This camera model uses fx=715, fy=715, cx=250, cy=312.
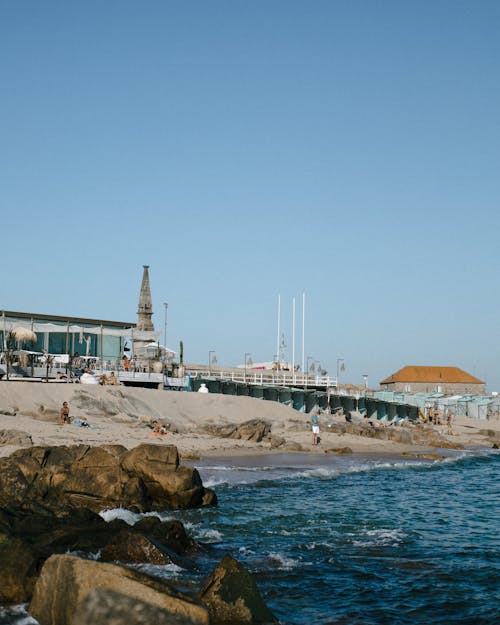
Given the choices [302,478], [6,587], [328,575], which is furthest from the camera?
[302,478]

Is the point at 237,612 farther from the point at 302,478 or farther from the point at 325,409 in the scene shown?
the point at 325,409

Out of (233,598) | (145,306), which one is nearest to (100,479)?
(233,598)

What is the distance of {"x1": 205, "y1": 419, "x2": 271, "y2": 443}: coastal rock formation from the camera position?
3897 centimetres

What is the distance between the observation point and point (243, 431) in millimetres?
39312

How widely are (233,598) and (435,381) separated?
13768 centimetres

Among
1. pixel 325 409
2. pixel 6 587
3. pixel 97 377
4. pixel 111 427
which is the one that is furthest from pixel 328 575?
pixel 325 409

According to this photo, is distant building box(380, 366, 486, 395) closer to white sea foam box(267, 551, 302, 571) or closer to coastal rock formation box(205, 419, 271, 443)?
coastal rock formation box(205, 419, 271, 443)

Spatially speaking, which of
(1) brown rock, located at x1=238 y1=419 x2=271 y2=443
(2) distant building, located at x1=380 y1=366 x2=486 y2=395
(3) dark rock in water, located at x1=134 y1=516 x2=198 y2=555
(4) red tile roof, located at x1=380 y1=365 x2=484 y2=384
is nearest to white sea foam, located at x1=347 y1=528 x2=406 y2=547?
(3) dark rock in water, located at x1=134 y1=516 x2=198 y2=555

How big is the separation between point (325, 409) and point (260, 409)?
1636 centimetres

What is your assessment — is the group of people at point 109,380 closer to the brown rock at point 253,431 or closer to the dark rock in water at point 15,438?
the brown rock at point 253,431

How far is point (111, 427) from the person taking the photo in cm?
3431

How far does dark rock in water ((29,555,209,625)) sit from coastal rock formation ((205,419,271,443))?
29.6 metres

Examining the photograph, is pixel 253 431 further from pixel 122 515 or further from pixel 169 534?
pixel 169 534

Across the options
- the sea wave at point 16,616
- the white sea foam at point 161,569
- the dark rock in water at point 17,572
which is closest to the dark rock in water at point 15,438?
the white sea foam at point 161,569
